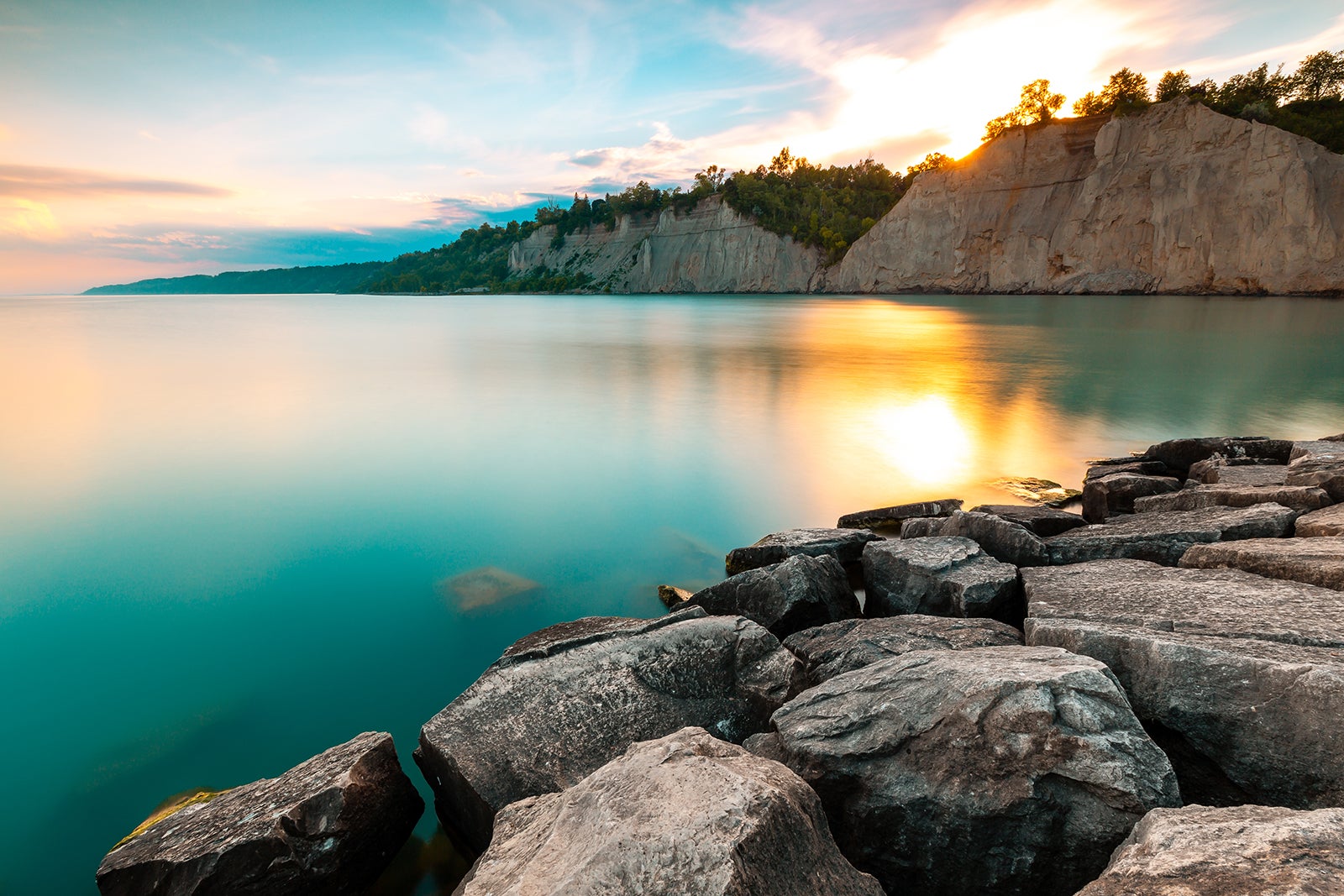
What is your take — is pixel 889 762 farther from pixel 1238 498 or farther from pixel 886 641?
pixel 1238 498

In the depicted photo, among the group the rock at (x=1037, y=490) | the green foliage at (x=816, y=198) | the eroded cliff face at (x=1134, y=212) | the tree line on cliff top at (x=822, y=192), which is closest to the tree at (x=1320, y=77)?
the tree line on cliff top at (x=822, y=192)

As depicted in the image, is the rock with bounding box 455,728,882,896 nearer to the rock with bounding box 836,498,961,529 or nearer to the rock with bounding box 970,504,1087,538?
the rock with bounding box 970,504,1087,538

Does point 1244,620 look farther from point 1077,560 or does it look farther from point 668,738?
point 668,738

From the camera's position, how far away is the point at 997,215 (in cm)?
6469

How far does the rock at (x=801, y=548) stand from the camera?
6.95 metres

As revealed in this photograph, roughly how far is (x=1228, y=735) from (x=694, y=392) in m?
16.0

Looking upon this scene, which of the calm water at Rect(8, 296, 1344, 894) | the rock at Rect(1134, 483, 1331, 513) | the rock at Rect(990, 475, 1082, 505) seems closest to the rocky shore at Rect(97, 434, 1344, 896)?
the rock at Rect(1134, 483, 1331, 513)

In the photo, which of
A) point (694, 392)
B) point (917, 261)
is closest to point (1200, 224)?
point (917, 261)

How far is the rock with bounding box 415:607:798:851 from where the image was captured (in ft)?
12.0

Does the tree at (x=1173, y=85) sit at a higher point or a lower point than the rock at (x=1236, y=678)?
higher

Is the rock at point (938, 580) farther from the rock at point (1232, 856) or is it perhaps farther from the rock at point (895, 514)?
the rock at point (1232, 856)

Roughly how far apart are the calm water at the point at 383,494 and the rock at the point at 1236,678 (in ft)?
13.8

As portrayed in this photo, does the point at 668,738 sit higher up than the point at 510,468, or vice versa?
the point at 668,738

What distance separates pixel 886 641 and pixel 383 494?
8064mm
